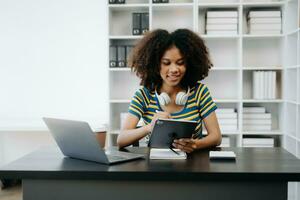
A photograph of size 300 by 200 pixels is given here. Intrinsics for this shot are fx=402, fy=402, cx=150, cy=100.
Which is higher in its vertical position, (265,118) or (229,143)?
(265,118)

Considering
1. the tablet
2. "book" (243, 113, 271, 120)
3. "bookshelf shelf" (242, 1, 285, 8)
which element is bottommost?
"book" (243, 113, 271, 120)

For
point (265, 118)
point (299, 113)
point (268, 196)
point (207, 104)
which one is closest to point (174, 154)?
point (268, 196)

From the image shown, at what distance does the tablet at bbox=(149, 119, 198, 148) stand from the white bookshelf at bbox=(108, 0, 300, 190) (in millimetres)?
2056

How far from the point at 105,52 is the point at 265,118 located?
5.73 feet

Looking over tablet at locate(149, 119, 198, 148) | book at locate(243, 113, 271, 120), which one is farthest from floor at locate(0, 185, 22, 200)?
tablet at locate(149, 119, 198, 148)

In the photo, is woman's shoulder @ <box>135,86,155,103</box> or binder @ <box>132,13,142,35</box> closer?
woman's shoulder @ <box>135,86,155,103</box>

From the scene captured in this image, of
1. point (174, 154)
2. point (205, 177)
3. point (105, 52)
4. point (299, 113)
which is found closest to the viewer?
point (205, 177)

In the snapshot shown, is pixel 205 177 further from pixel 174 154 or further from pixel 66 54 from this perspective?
pixel 66 54

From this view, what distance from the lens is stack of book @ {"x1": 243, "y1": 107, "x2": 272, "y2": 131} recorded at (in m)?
3.86

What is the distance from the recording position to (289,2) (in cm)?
371

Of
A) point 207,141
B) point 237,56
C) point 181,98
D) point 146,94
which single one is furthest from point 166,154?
point 237,56

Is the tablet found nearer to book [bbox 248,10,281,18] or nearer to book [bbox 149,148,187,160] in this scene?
book [bbox 149,148,187,160]

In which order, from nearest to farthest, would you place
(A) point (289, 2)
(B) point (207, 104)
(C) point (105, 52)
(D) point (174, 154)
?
(D) point (174, 154), (B) point (207, 104), (A) point (289, 2), (C) point (105, 52)

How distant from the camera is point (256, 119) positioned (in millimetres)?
3881
